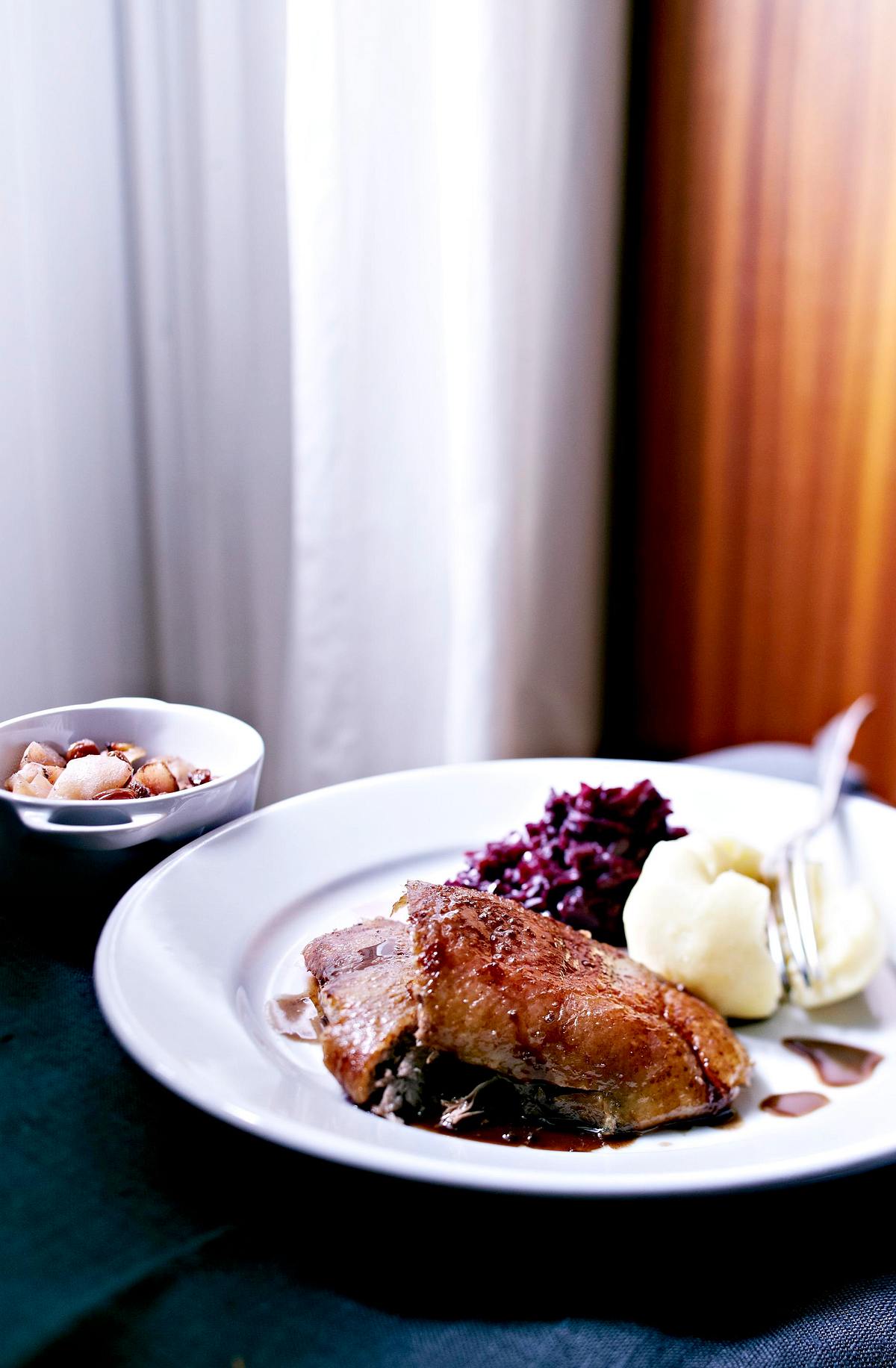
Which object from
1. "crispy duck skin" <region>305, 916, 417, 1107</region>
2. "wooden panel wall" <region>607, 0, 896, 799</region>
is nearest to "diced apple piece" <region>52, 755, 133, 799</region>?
"crispy duck skin" <region>305, 916, 417, 1107</region>

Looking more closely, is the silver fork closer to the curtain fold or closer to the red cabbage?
the red cabbage

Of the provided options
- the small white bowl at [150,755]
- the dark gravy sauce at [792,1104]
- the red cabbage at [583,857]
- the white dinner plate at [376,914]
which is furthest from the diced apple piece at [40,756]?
the dark gravy sauce at [792,1104]

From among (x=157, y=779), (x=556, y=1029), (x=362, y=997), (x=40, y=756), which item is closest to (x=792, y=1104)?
(x=556, y=1029)

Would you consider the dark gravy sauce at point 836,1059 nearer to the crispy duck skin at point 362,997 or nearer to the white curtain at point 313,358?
the crispy duck skin at point 362,997

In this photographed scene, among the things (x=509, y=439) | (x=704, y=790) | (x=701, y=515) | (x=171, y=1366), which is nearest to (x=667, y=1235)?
(x=171, y=1366)

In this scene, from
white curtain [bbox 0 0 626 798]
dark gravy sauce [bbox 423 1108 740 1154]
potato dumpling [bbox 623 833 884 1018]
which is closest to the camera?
dark gravy sauce [bbox 423 1108 740 1154]

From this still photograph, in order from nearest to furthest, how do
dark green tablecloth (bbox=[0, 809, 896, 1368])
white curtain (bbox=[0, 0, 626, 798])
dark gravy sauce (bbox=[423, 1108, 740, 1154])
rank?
1. dark green tablecloth (bbox=[0, 809, 896, 1368])
2. dark gravy sauce (bbox=[423, 1108, 740, 1154])
3. white curtain (bbox=[0, 0, 626, 798])

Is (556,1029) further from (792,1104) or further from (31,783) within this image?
(31,783)
